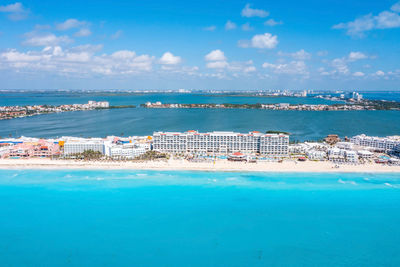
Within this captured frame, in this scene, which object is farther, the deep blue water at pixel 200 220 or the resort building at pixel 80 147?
the resort building at pixel 80 147

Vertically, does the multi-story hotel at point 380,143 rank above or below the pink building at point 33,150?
above

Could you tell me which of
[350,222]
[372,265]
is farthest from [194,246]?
[350,222]

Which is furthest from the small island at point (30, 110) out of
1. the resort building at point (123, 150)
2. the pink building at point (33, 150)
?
the resort building at point (123, 150)

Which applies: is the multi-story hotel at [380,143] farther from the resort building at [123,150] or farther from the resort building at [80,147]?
the resort building at [80,147]

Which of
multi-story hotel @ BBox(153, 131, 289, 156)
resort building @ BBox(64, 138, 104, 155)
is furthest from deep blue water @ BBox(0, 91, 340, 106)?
multi-story hotel @ BBox(153, 131, 289, 156)

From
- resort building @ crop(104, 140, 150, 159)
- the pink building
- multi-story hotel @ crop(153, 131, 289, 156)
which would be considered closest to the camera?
resort building @ crop(104, 140, 150, 159)

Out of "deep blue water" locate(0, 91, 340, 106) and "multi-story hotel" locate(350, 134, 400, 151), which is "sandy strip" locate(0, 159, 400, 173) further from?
"deep blue water" locate(0, 91, 340, 106)

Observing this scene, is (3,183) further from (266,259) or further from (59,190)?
(266,259)
